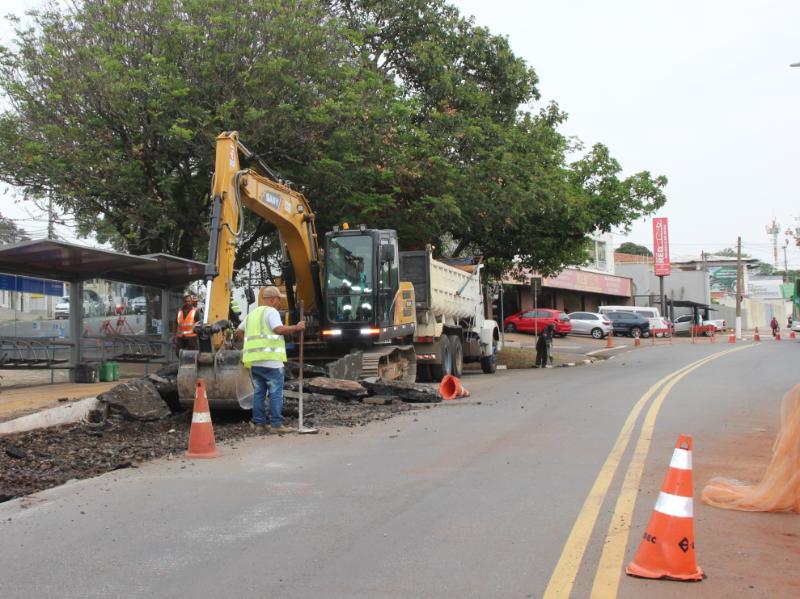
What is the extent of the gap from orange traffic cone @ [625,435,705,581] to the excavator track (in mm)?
11568

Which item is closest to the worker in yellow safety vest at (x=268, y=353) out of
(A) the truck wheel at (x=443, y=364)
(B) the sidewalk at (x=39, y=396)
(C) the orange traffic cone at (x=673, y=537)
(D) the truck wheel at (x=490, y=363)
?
(B) the sidewalk at (x=39, y=396)

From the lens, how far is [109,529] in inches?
240

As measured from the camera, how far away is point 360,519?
6215 mm

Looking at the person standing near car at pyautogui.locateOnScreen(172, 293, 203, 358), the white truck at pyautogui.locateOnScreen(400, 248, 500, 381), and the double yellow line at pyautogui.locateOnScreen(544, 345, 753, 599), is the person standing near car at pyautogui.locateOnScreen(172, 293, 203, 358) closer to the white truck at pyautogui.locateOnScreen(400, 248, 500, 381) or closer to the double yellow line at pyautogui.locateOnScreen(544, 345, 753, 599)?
the white truck at pyautogui.locateOnScreen(400, 248, 500, 381)

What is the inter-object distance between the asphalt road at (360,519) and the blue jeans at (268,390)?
498 millimetres

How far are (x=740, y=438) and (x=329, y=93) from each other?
12253mm

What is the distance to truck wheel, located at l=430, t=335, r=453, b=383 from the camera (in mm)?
20156

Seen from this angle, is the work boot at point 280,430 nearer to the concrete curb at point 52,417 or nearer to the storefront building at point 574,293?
the concrete curb at point 52,417

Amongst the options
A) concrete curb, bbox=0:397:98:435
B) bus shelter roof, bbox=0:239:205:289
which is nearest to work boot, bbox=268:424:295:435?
concrete curb, bbox=0:397:98:435

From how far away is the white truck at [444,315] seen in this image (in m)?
19.5

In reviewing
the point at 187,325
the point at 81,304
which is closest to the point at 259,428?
the point at 187,325

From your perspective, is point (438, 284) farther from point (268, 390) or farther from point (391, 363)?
point (268, 390)

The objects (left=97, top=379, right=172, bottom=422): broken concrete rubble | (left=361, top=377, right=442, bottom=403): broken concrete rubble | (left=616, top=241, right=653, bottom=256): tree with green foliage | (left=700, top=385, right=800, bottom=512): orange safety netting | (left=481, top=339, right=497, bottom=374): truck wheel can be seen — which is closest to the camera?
→ (left=700, top=385, right=800, bottom=512): orange safety netting

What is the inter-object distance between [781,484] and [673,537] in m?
2.24
